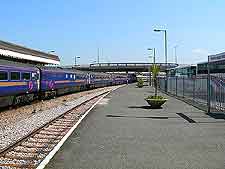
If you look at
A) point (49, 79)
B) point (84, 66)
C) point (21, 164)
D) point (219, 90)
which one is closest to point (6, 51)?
point (49, 79)

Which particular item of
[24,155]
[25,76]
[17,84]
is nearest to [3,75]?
[17,84]

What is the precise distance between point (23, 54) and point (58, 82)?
22.2 m

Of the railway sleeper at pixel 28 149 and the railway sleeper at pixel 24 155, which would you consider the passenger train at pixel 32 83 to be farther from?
the railway sleeper at pixel 24 155

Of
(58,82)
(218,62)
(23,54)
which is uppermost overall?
(23,54)

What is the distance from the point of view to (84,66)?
4601 inches

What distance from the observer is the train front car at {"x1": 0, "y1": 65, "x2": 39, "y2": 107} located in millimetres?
20369

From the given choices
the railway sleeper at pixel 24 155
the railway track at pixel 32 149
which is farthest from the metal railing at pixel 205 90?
the railway sleeper at pixel 24 155

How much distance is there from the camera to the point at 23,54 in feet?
185

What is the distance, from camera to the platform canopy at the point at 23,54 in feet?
153

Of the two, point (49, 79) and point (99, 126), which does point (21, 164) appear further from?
point (49, 79)

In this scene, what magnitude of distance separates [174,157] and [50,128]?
22.2 feet

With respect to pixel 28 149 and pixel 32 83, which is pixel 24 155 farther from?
pixel 32 83

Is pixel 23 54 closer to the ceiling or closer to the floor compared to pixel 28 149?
closer to the ceiling

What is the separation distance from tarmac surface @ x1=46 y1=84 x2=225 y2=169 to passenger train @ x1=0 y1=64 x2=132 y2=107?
23.0 ft
